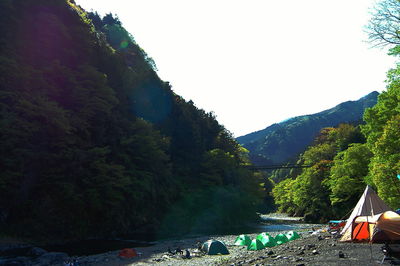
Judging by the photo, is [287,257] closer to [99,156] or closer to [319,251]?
[319,251]

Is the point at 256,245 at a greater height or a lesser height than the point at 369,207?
lesser

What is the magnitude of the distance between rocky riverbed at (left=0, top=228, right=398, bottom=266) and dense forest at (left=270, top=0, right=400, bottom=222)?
9.80 metres

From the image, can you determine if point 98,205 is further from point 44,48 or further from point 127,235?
point 44,48

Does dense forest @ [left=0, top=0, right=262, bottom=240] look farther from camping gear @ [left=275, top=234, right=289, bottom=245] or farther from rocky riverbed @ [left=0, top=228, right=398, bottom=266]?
camping gear @ [left=275, top=234, right=289, bottom=245]

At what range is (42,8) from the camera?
46188mm

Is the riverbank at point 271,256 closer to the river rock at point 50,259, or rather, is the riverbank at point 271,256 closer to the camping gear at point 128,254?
the river rock at point 50,259

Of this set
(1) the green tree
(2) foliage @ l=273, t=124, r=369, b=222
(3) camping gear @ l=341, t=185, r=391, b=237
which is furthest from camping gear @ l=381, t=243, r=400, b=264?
(2) foliage @ l=273, t=124, r=369, b=222

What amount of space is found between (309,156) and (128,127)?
39.2 m

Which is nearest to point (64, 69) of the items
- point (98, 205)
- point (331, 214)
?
point (98, 205)

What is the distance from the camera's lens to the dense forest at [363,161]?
29.0m

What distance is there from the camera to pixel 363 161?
146 feet

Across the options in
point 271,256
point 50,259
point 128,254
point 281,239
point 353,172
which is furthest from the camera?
point 353,172

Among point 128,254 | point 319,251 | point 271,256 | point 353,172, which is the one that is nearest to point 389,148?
point 353,172

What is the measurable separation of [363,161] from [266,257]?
31.5 metres
